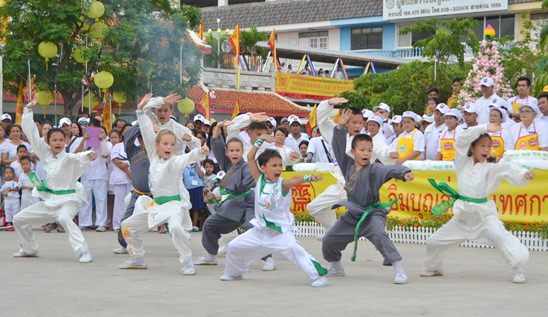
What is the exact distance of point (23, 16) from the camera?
858 inches

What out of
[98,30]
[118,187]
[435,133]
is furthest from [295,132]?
[98,30]

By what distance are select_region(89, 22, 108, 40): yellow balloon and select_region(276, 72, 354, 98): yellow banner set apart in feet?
65.1

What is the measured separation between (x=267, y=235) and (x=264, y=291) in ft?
2.47

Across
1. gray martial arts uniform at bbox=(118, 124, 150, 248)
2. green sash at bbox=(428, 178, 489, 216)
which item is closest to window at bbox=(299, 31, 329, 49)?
gray martial arts uniform at bbox=(118, 124, 150, 248)

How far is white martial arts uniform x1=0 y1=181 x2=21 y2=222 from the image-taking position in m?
15.1

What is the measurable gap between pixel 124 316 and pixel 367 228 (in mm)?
2971

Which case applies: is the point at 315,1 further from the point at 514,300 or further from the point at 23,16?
the point at 514,300

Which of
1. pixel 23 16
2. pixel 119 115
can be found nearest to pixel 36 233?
pixel 23 16

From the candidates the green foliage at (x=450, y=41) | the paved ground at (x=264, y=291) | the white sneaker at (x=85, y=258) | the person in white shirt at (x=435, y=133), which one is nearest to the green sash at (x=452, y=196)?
the paved ground at (x=264, y=291)

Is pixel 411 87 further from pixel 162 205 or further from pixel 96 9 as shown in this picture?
pixel 162 205

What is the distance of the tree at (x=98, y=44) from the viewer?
2175 cm

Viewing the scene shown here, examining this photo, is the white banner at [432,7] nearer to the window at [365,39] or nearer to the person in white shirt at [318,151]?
the window at [365,39]

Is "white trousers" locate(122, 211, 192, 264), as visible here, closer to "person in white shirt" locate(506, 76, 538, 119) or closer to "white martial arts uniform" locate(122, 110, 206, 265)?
"white martial arts uniform" locate(122, 110, 206, 265)

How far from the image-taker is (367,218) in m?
8.90
